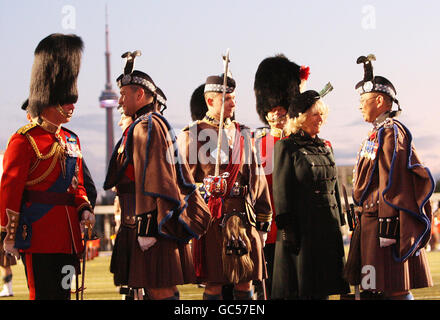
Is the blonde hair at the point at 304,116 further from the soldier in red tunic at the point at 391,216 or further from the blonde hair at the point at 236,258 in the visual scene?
the blonde hair at the point at 236,258

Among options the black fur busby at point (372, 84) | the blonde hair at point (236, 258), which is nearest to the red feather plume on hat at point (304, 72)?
the black fur busby at point (372, 84)

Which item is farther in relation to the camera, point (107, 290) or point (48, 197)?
point (107, 290)

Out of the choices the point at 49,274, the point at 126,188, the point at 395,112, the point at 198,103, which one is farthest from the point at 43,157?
the point at 198,103

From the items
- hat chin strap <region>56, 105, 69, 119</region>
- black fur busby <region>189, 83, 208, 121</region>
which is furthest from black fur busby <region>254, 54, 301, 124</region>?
→ hat chin strap <region>56, 105, 69, 119</region>

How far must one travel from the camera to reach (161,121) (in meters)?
5.79

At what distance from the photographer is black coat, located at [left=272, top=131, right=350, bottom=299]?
21.5 feet

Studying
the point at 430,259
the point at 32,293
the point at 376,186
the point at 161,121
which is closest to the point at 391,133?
the point at 376,186

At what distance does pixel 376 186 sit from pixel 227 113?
5.03 ft

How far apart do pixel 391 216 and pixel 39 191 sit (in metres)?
3.03

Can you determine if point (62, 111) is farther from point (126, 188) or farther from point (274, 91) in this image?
point (274, 91)

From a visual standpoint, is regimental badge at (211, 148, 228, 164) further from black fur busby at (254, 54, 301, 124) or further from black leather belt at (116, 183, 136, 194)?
black fur busby at (254, 54, 301, 124)

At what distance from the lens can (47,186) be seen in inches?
227

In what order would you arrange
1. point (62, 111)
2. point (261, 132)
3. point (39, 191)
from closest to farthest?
1. point (39, 191)
2. point (62, 111)
3. point (261, 132)

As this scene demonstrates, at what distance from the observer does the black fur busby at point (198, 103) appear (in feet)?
30.7
